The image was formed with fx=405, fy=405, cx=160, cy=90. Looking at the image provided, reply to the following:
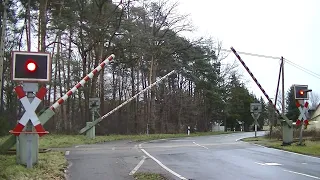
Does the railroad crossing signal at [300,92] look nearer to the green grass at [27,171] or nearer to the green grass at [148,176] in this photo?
the green grass at [148,176]

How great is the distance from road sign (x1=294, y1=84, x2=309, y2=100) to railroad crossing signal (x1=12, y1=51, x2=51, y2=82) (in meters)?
16.9

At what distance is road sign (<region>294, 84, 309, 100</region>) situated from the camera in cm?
2334

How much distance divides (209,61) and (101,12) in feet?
103

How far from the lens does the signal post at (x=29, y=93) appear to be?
1016cm

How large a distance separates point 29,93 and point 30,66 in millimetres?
849

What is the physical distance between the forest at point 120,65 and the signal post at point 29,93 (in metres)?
18.0

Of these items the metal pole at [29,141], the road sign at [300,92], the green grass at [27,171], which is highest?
the road sign at [300,92]

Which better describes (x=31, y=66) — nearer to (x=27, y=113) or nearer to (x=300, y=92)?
(x=27, y=113)

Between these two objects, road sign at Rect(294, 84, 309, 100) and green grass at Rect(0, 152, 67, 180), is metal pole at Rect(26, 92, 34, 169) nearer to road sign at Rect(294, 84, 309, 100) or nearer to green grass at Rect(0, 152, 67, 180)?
green grass at Rect(0, 152, 67, 180)

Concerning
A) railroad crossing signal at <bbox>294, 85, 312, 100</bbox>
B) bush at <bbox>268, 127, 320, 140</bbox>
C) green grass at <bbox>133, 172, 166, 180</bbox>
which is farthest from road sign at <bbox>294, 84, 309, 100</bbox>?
green grass at <bbox>133, 172, 166, 180</bbox>

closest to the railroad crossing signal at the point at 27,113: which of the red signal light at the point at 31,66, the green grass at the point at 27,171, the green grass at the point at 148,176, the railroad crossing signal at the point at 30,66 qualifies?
the railroad crossing signal at the point at 30,66

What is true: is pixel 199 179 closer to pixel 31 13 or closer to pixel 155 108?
pixel 31 13

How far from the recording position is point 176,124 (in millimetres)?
61688

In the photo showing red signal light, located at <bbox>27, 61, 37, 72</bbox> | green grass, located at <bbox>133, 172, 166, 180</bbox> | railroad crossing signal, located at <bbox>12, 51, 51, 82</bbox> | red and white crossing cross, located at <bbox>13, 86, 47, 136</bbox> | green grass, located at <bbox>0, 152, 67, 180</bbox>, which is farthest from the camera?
green grass, located at <bbox>133, 172, 166, 180</bbox>
